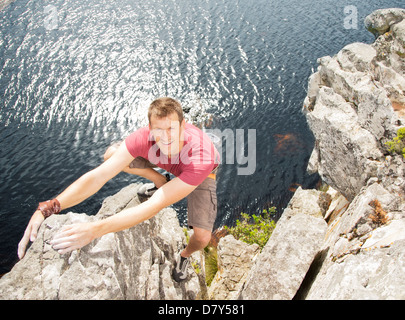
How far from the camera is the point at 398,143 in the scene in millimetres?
11016

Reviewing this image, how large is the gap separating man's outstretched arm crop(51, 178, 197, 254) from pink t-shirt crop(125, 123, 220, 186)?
31cm

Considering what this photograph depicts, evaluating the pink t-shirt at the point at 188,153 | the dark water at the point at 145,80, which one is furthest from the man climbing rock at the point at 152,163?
the dark water at the point at 145,80

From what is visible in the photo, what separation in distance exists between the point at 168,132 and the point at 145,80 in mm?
36454

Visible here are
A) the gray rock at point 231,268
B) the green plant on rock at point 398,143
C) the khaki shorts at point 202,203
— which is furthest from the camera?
the gray rock at point 231,268

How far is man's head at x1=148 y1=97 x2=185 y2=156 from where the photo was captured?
604cm

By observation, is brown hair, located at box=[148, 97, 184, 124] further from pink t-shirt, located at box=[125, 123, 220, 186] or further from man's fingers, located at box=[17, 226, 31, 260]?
man's fingers, located at box=[17, 226, 31, 260]

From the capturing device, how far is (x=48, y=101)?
36.0 m

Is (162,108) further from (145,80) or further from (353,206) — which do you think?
(145,80)

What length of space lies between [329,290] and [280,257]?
305 cm

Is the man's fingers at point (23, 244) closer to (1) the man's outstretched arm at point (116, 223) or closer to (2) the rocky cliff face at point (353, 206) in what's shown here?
(1) the man's outstretched arm at point (116, 223)

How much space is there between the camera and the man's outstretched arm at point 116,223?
495 centimetres

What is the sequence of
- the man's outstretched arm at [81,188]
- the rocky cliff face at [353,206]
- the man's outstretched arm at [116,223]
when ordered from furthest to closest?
the rocky cliff face at [353,206] → the man's outstretched arm at [81,188] → the man's outstretched arm at [116,223]

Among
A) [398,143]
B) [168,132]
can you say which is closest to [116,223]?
[168,132]

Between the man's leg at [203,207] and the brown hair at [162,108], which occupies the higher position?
the brown hair at [162,108]
